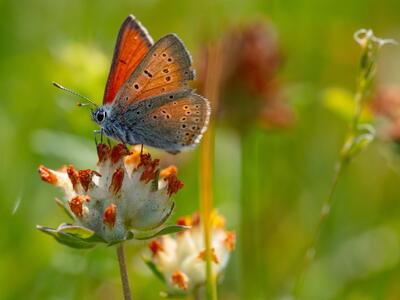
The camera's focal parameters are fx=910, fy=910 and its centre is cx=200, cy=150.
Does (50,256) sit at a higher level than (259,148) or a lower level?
lower

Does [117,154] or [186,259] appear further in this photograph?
[186,259]

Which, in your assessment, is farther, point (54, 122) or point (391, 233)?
point (54, 122)

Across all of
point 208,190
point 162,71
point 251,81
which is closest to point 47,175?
point 208,190

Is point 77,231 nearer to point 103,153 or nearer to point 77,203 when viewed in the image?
point 77,203

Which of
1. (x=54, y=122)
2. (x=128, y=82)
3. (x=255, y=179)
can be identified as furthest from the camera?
(x=54, y=122)

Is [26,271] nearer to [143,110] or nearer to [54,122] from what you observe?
[143,110]

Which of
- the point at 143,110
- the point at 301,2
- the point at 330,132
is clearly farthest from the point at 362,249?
the point at 301,2

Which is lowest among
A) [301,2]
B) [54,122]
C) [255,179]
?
[255,179]

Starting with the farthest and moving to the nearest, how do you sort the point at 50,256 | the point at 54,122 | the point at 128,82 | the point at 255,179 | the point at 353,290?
the point at 54,122, the point at 255,179, the point at 353,290, the point at 50,256, the point at 128,82
